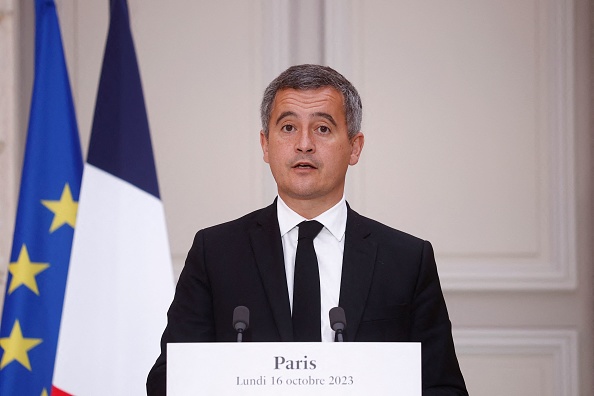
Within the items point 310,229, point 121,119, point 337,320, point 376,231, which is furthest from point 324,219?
point 121,119

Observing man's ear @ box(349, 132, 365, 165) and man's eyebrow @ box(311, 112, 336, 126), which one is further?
man's ear @ box(349, 132, 365, 165)

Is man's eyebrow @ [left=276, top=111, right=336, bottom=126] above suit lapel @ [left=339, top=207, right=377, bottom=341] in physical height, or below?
above

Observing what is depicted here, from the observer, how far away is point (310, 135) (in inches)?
77.2

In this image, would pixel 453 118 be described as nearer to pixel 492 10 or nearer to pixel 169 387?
pixel 492 10

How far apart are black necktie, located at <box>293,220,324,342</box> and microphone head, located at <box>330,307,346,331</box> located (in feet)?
0.69

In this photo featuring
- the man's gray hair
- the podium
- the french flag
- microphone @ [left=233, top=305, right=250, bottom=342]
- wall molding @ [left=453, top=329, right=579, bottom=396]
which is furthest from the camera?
wall molding @ [left=453, top=329, right=579, bottom=396]

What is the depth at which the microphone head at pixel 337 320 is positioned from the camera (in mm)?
1646

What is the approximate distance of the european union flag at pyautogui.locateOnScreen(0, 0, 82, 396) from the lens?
113 inches

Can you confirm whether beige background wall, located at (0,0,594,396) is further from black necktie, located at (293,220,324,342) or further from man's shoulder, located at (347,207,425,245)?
black necktie, located at (293,220,324,342)

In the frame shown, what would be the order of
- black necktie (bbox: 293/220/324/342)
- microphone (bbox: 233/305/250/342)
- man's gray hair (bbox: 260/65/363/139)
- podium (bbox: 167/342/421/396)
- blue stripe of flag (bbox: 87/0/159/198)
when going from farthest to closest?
blue stripe of flag (bbox: 87/0/159/198) < man's gray hair (bbox: 260/65/363/139) < black necktie (bbox: 293/220/324/342) < microphone (bbox: 233/305/250/342) < podium (bbox: 167/342/421/396)

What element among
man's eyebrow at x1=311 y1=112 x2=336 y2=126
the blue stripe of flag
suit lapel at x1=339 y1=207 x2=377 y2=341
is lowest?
suit lapel at x1=339 y1=207 x2=377 y2=341

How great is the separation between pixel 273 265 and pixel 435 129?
203 centimetres

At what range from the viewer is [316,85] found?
1.98 m

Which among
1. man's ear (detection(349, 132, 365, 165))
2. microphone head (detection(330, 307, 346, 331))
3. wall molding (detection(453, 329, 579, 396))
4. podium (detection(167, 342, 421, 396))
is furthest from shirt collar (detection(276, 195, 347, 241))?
wall molding (detection(453, 329, 579, 396))
